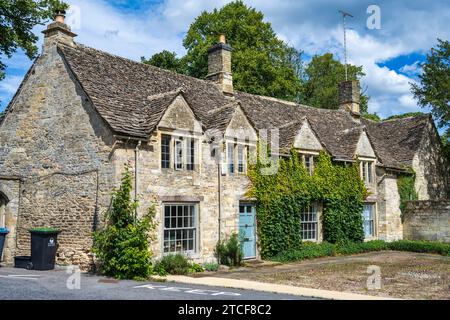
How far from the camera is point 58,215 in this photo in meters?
18.0

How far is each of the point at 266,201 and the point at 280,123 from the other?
233 inches

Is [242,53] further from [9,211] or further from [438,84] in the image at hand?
[9,211]

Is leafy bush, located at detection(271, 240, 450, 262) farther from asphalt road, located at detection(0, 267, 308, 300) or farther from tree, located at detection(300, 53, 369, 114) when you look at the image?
tree, located at detection(300, 53, 369, 114)

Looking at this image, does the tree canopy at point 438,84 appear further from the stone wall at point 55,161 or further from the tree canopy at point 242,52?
the stone wall at point 55,161

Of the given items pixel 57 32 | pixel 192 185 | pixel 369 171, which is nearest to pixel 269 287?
pixel 192 185

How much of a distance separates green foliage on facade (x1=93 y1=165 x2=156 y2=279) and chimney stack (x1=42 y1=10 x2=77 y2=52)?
6.69 meters

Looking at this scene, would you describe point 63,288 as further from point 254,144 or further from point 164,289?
point 254,144

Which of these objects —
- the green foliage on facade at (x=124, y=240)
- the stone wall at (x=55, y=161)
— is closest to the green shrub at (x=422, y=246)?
the green foliage on facade at (x=124, y=240)

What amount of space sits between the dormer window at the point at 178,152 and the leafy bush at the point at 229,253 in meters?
3.21

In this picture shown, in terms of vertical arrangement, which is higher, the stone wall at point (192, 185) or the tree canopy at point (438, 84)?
the tree canopy at point (438, 84)

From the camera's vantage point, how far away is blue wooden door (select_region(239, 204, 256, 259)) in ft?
67.3

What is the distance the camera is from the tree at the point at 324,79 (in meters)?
53.3

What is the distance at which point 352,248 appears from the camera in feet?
81.4

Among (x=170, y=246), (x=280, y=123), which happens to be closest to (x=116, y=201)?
(x=170, y=246)
